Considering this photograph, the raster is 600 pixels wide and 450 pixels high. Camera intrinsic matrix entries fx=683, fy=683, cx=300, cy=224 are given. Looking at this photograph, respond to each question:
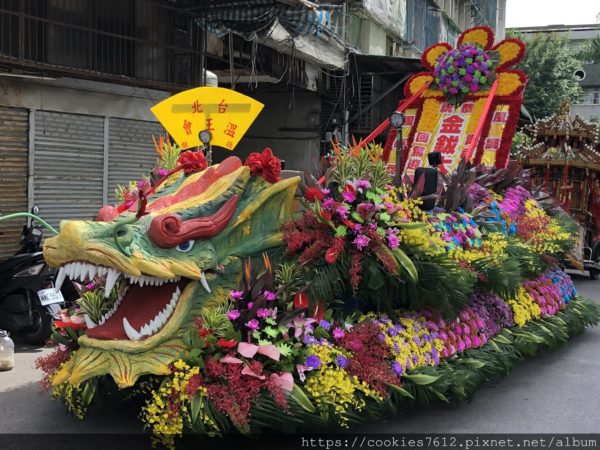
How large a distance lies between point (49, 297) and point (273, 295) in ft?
10.2

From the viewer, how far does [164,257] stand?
3.70 metres

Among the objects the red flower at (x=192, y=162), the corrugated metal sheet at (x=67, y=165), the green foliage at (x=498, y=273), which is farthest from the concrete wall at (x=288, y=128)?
the red flower at (x=192, y=162)

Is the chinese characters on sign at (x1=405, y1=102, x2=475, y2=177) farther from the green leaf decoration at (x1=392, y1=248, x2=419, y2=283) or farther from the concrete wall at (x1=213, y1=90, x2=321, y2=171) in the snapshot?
the concrete wall at (x1=213, y1=90, x2=321, y2=171)

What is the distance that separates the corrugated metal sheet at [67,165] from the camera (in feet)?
27.3

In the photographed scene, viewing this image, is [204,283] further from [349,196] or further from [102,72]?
[102,72]

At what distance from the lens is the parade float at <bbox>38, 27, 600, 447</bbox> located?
3553 mm

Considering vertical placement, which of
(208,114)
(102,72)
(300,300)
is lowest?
(300,300)

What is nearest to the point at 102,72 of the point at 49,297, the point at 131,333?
the point at 49,297

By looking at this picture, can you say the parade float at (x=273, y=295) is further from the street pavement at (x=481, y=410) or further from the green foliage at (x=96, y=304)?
the street pavement at (x=481, y=410)

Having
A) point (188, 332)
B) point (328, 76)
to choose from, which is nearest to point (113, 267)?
point (188, 332)

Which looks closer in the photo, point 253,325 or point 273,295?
point 253,325

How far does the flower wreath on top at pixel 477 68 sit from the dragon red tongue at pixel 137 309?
5.78m

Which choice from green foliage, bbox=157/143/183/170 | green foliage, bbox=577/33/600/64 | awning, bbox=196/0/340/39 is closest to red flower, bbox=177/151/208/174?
green foliage, bbox=157/143/183/170

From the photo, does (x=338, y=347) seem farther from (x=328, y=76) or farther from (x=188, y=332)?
(x=328, y=76)
